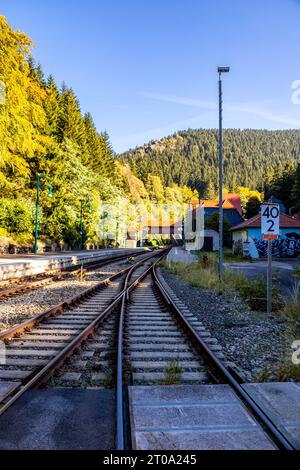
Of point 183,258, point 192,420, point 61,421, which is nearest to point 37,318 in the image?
point 61,421

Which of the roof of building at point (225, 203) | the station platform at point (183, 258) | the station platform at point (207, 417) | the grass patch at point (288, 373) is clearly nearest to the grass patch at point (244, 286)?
the grass patch at point (288, 373)

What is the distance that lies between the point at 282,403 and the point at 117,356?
7.74ft

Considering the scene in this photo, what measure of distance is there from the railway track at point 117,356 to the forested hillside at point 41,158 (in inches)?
488

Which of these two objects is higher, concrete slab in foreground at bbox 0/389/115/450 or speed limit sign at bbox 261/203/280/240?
speed limit sign at bbox 261/203/280/240

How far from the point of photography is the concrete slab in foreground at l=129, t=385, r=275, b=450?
3.05 meters

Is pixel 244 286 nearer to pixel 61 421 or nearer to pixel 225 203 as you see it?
pixel 61 421

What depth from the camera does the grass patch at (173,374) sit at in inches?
179

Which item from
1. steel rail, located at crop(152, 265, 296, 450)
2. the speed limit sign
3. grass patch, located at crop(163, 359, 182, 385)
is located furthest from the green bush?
grass patch, located at crop(163, 359, 182, 385)

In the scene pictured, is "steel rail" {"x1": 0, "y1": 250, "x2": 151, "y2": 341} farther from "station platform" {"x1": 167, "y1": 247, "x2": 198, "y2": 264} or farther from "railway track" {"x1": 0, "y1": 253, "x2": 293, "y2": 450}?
"station platform" {"x1": 167, "y1": 247, "x2": 198, "y2": 264}

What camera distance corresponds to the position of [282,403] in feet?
12.8

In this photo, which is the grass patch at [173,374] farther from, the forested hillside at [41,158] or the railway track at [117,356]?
the forested hillside at [41,158]

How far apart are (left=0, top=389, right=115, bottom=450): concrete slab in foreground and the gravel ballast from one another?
2184 mm

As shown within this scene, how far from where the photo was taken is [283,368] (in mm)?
4973

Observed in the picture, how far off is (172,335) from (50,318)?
2925 millimetres
